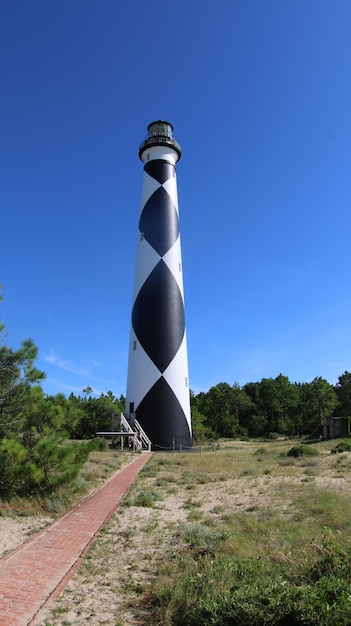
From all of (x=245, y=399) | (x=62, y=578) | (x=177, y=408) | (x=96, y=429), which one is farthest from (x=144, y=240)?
(x=245, y=399)

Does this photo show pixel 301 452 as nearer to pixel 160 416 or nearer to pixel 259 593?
pixel 160 416

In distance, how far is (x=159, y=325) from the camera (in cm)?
2238

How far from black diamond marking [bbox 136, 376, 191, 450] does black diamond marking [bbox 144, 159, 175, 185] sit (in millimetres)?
11799

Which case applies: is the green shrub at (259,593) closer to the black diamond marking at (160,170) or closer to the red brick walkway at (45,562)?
the red brick walkway at (45,562)

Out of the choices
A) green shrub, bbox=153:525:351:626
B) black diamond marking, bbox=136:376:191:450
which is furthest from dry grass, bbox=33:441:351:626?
black diamond marking, bbox=136:376:191:450

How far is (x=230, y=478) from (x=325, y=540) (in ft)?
28.1

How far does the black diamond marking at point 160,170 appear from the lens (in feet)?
82.0

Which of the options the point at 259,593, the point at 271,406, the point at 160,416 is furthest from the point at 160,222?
the point at 271,406

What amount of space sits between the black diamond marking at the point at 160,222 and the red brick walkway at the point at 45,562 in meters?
16.4

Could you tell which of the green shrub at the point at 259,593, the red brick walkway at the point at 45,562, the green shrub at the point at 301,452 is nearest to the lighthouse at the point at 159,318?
the green shrub at the point at 301,452

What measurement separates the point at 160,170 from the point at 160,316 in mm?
8992

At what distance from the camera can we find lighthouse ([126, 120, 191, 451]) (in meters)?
21.6

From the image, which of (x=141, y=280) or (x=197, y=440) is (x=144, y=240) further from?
(x=197, y=440)

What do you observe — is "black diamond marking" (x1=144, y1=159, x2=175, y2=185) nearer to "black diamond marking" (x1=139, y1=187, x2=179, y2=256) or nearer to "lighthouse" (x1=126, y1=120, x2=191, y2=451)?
"lighthouse" (x1=126, y1=120, x2=191, y2=451)
